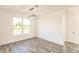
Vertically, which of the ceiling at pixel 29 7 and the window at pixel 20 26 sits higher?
the ceiling at pixel 29 7

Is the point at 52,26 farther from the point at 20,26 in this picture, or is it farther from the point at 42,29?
the point at 20,26

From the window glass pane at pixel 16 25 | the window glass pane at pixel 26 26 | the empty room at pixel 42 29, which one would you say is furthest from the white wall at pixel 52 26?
the window glass pane at pixel 16 25

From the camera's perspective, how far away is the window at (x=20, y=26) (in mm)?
1450

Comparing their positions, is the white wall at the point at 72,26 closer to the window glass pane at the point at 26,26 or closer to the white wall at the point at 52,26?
the white wall at the point at 52,26

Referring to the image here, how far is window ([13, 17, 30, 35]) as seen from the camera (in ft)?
4.76

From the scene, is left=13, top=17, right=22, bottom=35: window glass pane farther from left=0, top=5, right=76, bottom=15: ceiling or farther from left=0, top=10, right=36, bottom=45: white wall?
left=0, top=5, right=76, bottom=15: ceiling

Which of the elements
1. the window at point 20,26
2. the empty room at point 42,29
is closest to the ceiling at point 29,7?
the empty room at point 42,29

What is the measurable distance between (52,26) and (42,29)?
0.63 ft

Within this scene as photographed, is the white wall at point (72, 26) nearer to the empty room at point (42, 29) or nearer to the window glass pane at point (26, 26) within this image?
the empty room at point (42, 29)

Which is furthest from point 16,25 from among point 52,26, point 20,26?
point 52,26

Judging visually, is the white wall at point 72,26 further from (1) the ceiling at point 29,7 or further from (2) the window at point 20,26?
(2) the window at point 20,26

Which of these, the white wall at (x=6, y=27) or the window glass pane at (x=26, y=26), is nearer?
the white wall at (x=6, y=27)
